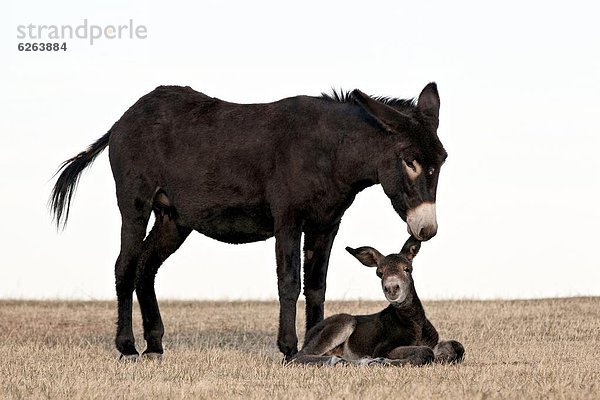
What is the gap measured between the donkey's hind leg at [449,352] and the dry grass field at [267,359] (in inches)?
7.8

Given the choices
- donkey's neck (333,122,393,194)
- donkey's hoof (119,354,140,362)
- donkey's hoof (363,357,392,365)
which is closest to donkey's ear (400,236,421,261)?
donkey's neck (333,122,393,194)

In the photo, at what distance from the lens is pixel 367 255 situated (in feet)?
38.8

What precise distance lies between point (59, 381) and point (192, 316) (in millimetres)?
9904

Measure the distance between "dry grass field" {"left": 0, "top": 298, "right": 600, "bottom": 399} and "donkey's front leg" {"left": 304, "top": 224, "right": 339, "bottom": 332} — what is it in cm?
89

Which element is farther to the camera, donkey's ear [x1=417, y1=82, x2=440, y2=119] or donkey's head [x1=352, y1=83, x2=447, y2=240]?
donkey's ear [x1=417, y1=82, x2=440, y2=119]

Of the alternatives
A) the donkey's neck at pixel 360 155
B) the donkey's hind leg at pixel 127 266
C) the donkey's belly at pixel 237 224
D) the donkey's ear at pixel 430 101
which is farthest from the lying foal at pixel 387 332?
the donkey's hind leg at pixel 127 266

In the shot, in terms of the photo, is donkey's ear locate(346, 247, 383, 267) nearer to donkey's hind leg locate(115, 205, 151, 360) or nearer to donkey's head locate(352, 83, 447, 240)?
donkey's head locate(352, 83, 447, 240)

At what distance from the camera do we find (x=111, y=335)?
17938 millimetres

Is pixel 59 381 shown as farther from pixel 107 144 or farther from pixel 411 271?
pixel 107 144

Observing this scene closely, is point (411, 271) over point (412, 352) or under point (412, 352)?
over

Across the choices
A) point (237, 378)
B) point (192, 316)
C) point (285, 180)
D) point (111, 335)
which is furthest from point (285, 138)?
point (192, 316)

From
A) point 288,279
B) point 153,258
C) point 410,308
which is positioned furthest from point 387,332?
point 153,258

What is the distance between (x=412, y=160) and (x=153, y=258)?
395cm

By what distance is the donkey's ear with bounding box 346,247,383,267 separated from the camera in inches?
464
